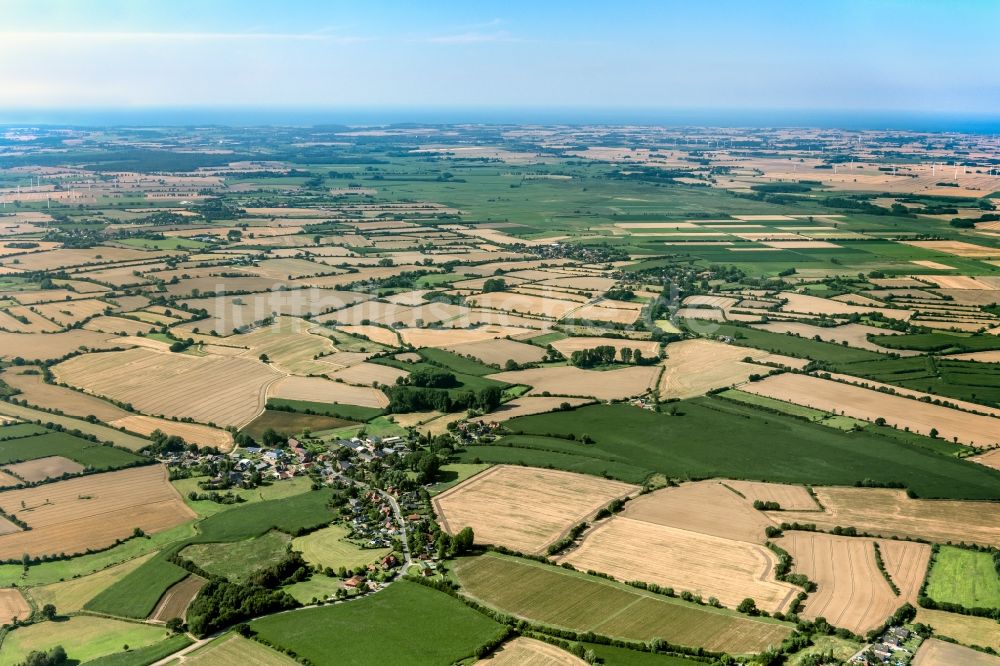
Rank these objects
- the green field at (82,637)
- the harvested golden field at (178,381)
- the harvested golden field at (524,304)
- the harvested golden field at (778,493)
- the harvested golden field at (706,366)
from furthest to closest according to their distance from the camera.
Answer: the harvested golden field at (524,304) → the harvested golden field at (706,366) → the harvested golden field at (178,381) → the harvested golden field at (778,493) → the green field at (82,637)

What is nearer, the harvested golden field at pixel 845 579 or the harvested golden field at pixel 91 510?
the harvested golden field at pixel 845 579

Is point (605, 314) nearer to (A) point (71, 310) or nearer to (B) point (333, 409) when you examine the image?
(B) point (333, 409)

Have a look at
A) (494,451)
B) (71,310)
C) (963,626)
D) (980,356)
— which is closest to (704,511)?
(494,451)

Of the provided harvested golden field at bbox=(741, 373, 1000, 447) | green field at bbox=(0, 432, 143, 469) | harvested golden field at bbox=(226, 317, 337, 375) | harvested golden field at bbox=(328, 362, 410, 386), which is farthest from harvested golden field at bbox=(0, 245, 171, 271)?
harvested golden field at bbox=(741, 373, 1000, 447)

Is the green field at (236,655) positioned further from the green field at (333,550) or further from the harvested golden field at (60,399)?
the harvested golden field at (60,399)

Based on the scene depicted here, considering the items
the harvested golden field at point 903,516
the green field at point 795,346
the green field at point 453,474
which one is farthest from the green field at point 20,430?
the green field at point 795,346

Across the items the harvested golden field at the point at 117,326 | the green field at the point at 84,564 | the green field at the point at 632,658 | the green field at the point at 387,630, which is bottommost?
the green field at the point at 84,564

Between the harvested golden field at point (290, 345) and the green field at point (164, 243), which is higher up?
the green field at point (164, 243)

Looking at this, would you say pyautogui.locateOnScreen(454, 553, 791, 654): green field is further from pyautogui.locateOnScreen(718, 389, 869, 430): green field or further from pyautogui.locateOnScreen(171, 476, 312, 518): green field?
pyautogui.locateOnScreen(718, 389, 869, 430): green field
